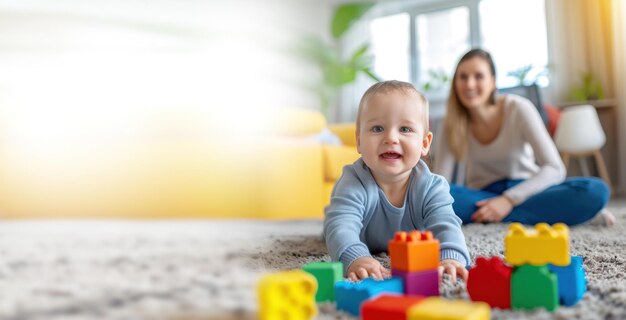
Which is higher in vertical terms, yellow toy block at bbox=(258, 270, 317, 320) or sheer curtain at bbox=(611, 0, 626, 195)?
sheer curtain at bbox=(611, 0, 626, 195)

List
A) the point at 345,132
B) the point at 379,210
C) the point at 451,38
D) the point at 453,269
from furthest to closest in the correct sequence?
the point at 451,38 → the point at 345,132 → the point at 379,210 → the point at 453,269

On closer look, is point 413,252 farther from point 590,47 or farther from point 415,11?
point 415,11

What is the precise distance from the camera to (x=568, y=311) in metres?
0.40

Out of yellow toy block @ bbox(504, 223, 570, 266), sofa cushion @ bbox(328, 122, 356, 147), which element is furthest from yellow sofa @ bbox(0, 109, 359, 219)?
sofa cushion @ bbox(328, 122, 356, 147)

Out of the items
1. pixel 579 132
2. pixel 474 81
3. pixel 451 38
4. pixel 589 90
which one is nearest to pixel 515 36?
pixel 451 38

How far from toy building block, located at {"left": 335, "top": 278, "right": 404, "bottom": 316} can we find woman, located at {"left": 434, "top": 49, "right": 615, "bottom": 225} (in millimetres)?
691

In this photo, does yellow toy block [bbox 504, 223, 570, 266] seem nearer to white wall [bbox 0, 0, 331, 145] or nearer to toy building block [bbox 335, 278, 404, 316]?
toy building block [bbox 335, 278, 404, 316]

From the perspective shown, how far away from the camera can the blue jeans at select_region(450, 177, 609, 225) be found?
3.70 feet

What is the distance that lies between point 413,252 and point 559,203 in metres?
0.82

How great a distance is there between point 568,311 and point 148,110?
1.18 feet

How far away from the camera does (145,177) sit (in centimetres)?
49

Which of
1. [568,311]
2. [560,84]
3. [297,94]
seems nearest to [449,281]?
[568,311]

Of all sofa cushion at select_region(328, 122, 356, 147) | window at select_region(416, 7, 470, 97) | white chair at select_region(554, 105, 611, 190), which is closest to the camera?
sofa cushion at select_region(328, 122, 356, 147)

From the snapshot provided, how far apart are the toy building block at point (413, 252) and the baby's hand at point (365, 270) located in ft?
0.23
